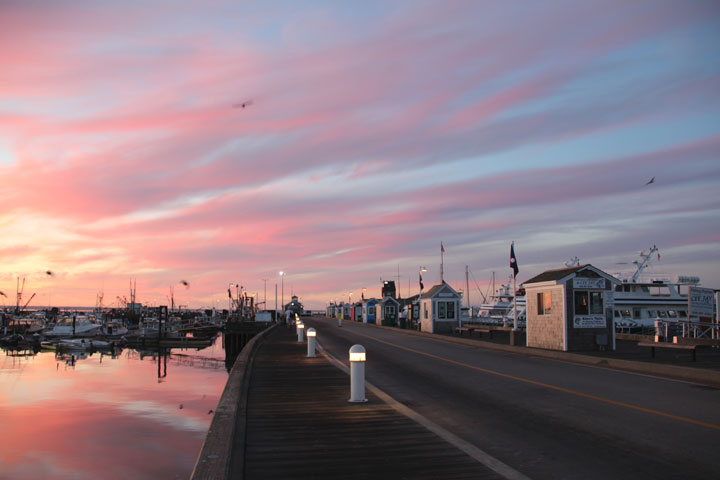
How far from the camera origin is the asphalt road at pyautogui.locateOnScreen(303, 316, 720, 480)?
757 centimetres

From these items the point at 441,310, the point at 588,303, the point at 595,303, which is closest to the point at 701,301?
the point at 595,303

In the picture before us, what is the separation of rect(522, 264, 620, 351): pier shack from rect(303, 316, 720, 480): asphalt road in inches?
262

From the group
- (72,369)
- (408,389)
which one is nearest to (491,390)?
(408,389)

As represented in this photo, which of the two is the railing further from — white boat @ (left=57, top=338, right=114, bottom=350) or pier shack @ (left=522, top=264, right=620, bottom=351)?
white boat @ (left=57, top=338, right=114, bottom=350)

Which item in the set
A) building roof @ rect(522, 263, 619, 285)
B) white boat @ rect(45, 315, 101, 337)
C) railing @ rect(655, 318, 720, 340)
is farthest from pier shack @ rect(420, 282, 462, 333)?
white boat @ rect(45, 315, 101, 337)

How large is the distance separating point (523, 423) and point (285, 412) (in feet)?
14.4

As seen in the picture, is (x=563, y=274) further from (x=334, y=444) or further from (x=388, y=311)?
(x=388, y=311)

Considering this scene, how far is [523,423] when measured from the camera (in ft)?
33.8

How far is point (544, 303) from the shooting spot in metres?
28.5

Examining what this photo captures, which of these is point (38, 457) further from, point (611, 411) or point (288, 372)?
point (611, 411)

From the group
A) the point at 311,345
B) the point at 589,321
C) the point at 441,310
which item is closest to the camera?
the point at 311,345

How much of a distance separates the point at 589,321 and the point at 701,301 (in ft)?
23.1

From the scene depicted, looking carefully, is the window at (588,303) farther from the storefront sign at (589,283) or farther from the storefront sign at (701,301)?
the storefront sign at (701,301)

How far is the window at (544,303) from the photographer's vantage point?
2792 centimetres
